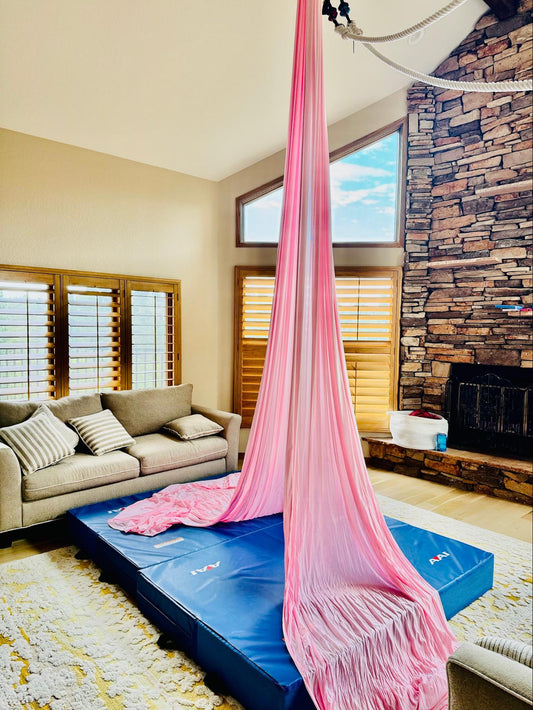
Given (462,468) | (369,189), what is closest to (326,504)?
(462,468)

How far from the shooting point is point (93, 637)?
224 centimetres

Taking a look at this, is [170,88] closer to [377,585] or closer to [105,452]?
[105,452]

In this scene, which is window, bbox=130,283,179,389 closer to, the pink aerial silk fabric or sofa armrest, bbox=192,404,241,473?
sofa armrest, bbox=192,404,241,473

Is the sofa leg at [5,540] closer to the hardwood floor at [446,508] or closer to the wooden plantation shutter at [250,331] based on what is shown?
the hardwood floor at [446,508]

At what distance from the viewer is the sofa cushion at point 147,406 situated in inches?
165

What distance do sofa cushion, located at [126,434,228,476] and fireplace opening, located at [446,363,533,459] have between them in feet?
7.72

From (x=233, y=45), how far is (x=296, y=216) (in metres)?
1.96

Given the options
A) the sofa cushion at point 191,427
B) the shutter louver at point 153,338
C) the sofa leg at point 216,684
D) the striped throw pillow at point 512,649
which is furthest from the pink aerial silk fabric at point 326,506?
the shutter louver at point 153,338

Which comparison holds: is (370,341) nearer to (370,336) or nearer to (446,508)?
(370,336)

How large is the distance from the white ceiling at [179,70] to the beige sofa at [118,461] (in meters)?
2.27

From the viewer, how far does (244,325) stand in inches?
209

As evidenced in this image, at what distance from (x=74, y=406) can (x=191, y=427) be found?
981mm

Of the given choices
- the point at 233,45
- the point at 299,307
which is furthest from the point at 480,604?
the point at 233,45

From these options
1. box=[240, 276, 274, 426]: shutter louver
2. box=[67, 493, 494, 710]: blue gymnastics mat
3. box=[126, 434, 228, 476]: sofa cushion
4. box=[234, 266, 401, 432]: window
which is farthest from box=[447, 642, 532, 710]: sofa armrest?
box=[240, 276, 274, 426]: shutter louver
